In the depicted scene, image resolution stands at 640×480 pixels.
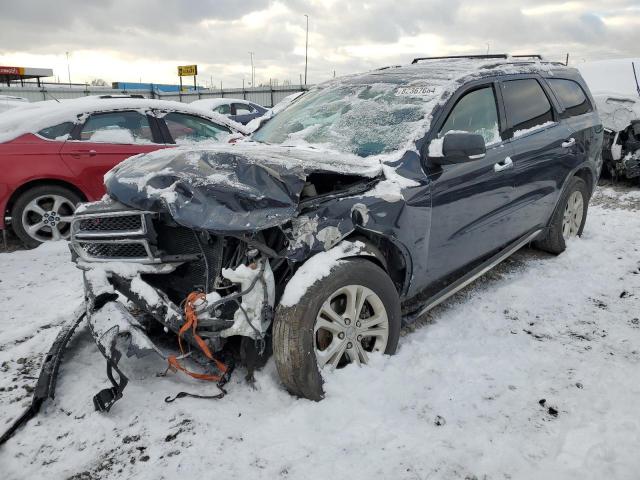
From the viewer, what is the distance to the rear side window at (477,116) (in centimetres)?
341

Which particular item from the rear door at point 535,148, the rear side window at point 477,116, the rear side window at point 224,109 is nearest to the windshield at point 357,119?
the rear side window at point 477,116

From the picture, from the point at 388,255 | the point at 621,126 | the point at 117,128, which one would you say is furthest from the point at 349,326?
the point at 621,126

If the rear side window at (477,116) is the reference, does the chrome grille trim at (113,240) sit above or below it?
below

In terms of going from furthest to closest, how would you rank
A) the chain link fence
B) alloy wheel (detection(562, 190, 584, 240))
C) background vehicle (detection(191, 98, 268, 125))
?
the chain link fence
background vehicle (detection(191, 98, 268, 125))
alloy wheel (detection(562, 190, 584, 240))

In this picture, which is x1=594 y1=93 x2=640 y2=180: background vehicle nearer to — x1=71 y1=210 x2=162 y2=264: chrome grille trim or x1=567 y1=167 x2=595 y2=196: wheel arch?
x1=567 y1=167 x2=595 y2=196: wheel arch

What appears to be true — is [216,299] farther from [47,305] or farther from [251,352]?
[47,305]

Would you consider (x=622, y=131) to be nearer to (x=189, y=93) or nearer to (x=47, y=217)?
(x=47, y=217)

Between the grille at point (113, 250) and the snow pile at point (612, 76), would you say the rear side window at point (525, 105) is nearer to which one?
the grille at point (113, 250)

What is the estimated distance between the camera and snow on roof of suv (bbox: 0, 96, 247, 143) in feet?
18.1

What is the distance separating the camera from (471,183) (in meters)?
3.43

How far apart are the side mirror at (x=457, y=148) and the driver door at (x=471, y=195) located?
0.27 feet

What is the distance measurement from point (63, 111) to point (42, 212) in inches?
47.1

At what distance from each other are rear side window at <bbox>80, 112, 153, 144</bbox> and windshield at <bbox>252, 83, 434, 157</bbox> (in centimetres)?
258

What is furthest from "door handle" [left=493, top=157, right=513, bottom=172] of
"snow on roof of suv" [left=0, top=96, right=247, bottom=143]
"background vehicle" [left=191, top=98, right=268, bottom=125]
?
"background vehicle" [left=191, top=98, right=268, bottom=125]
